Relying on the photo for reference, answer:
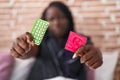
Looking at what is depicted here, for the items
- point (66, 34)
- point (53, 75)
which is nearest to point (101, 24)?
→ point (66, 34)

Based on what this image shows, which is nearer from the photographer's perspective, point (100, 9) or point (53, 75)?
point (53, 75)

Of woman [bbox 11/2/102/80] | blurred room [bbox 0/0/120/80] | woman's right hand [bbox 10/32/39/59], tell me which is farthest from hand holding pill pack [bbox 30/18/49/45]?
blurred room [bbox 0/0/120/80]

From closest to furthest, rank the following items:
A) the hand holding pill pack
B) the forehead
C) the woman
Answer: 1. the hand holding pill pack
2. the woman
3. the forehead

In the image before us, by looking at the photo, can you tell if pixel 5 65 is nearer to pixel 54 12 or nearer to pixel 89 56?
pixel 54 12

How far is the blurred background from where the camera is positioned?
180 cm

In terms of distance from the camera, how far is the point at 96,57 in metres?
1.03

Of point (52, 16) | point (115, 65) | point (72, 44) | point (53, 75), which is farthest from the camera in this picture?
point (115, 65)

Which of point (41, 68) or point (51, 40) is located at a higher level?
point (51, 40)

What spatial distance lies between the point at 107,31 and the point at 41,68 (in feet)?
1.70

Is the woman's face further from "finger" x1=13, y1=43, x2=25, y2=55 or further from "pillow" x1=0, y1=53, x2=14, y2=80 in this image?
"finger" x1=13, y1=43, x2=25, y2=55

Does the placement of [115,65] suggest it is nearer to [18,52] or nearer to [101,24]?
[101,24]

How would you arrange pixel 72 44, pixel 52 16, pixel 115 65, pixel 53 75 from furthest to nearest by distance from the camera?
pixel 115 65, pixel 52 16, pixel 53 75, pixel 72 44

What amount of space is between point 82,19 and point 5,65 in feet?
1.89

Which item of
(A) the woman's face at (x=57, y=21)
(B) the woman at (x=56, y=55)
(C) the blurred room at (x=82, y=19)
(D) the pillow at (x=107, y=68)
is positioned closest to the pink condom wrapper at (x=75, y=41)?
(B) the woman at (x=56, y=55)
